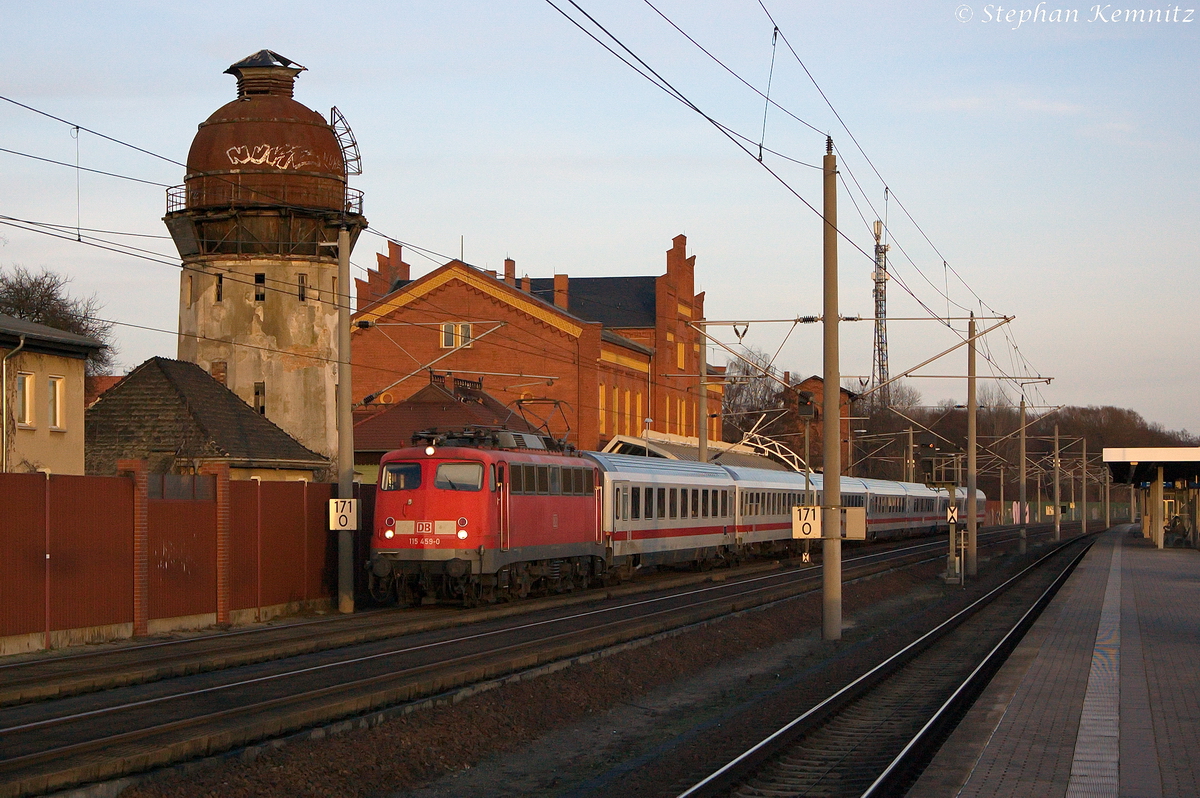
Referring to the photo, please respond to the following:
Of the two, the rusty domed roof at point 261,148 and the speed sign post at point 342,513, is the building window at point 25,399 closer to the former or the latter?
the speed sign post at point 342,513

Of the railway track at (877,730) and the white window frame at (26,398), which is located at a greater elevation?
the white window frame at (26,398)

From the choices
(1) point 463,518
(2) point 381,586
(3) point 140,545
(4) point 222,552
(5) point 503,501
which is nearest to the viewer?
(3) point 140,545

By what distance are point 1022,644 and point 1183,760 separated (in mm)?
9072

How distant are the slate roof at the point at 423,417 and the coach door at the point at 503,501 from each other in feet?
79.9

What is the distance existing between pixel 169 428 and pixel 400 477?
455 inches

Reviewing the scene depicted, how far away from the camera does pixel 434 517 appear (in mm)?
24109

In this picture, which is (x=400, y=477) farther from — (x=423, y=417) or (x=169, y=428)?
(x=423, y=417)

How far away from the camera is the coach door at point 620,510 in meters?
31.0

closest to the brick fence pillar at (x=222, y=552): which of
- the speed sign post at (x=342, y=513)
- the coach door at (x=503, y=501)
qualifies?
the speed sign post at (x=342, y=513)

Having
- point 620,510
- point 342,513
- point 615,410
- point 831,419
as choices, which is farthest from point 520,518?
point 615,410

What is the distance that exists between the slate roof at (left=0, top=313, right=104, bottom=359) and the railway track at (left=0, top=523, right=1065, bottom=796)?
10.7 metres

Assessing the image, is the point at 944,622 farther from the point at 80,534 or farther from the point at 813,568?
the point at 813,568

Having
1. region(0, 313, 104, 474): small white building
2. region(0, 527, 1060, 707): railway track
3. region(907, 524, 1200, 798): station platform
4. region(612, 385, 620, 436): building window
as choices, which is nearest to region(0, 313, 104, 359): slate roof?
region(0, 313, 104, 474): small white building

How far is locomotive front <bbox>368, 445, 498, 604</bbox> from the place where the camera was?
23984mm
